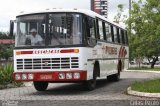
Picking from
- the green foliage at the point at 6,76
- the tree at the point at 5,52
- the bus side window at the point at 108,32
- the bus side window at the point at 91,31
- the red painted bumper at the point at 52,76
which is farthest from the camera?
the tree at the point at 5,52

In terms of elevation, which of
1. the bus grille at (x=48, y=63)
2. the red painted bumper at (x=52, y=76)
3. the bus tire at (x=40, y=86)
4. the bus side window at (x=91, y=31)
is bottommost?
the bus tire at (x=40, y=86)

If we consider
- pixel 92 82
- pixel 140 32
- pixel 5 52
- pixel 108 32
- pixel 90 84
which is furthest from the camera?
pixel 5 52

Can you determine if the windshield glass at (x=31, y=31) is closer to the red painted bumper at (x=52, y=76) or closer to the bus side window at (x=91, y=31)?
the red painted bumper at (x=52, y=76)

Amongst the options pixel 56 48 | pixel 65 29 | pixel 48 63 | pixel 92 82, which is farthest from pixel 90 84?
pixel 65 29

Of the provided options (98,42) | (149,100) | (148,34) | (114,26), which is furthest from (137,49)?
(149,100)

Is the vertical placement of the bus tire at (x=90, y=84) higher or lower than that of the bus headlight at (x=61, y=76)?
lower

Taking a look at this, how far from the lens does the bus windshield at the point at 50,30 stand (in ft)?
61.0

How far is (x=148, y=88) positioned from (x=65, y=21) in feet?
12.8

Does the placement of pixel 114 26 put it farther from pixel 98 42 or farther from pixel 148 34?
pixel 148 34

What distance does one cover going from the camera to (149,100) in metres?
15.5

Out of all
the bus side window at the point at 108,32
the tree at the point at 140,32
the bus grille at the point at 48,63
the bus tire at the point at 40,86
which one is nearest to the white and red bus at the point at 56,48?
the bus grille at the point at 48,63

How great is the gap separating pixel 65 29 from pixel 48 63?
1.38 metres

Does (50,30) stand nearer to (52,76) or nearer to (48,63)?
(48,63)

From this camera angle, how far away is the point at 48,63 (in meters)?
18.7
